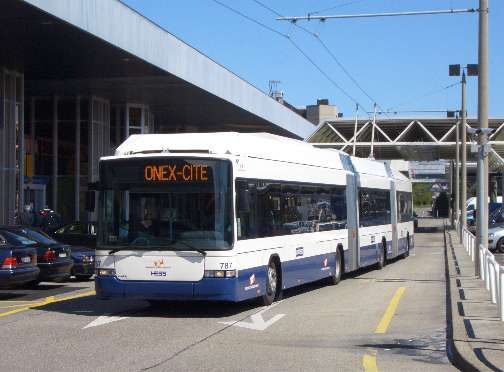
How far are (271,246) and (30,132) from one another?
26840 mm

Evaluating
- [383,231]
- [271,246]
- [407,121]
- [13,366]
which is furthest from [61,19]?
[407,121]

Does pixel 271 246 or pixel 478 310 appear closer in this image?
pixel 478 310

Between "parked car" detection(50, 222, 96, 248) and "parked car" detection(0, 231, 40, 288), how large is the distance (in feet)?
20.9

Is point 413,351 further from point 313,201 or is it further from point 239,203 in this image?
point 313,201

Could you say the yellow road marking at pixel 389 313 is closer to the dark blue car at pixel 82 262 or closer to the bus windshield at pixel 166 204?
the bus windshield at pixel 166 204

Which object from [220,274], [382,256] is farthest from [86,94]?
[220,274]

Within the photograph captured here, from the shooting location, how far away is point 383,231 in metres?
27.5

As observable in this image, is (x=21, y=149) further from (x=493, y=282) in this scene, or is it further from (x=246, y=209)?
(x=493, y=282)

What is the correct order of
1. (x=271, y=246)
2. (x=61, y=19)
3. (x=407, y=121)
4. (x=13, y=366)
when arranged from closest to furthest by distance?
(x=13, y=366)
(x=271, y=246)
(x=61, y=19)
(x=407, y=121)

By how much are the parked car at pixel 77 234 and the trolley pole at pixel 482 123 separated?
10787 mm

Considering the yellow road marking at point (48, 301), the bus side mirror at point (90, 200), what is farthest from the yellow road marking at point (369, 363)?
the yellow road marking at point (48, 301)

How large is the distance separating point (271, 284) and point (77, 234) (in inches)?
411

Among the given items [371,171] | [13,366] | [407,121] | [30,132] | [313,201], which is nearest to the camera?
[13,366]

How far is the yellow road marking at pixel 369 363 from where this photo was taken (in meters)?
10.0
